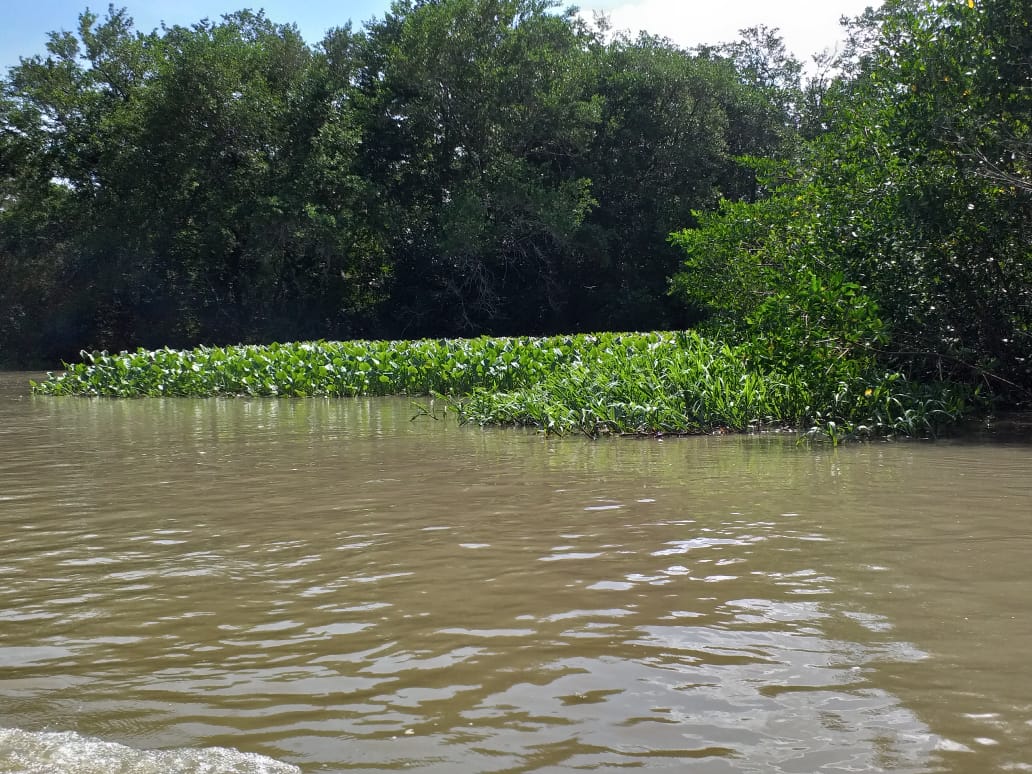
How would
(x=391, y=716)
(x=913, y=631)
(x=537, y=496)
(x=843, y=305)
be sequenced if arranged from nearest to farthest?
1. (x=391, y=716)
2. (x=913, y=631)
3. (x=537, y=496)
4. (x=843, y=305)

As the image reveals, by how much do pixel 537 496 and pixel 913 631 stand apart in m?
3.00

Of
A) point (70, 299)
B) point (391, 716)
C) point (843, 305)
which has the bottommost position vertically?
point (391, 716)

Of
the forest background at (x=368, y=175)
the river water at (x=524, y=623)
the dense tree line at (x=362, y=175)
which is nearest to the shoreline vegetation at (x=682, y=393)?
the river water at (x=524, y=623)

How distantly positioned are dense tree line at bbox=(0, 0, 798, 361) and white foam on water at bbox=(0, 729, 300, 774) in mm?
29475

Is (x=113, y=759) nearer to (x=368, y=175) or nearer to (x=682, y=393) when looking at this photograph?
(x=682, y=393)

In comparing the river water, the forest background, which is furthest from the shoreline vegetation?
the forest background

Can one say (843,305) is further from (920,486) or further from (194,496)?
(194,496)

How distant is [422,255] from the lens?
35.8 m

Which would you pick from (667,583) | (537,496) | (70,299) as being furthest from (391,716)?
(70,299)

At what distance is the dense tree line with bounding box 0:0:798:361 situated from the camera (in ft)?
108

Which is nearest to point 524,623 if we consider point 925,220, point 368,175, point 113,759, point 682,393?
point 113,759

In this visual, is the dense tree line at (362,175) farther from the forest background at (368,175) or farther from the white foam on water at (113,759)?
the white foam on water at (113,759)

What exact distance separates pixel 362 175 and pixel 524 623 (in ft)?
107

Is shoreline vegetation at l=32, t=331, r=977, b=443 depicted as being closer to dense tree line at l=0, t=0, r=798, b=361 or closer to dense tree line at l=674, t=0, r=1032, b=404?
dense tree line at l=674, t=0, r=1032, b=404
